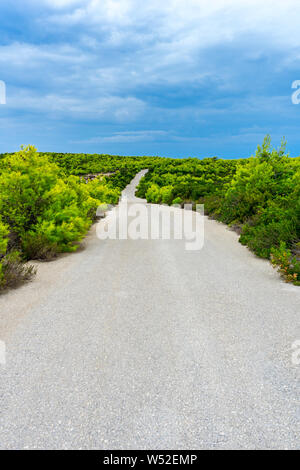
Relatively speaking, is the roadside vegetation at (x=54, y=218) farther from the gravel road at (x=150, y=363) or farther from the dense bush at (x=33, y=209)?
the gravel road at (x=150, y=363)

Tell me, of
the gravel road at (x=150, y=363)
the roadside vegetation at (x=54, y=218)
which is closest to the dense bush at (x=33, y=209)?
the roadside vegetation at (x=54, y=218)

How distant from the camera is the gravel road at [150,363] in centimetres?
276

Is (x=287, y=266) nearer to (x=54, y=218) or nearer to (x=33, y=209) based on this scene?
(x=54, y=218)

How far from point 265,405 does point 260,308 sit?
2603mm

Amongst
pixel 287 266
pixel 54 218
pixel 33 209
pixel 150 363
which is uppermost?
pixel 33 209

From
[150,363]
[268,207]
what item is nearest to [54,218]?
[150,363]

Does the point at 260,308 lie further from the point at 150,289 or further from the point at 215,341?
the point at 150,289

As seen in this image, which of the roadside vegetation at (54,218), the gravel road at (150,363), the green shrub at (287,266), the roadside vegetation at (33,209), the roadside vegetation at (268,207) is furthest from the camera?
the roadside vegetation at (33,209)

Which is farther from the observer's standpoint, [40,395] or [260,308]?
[260,308]

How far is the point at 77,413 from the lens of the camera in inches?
117

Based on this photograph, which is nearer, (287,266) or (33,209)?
(287,266)

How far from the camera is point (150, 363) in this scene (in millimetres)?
3816

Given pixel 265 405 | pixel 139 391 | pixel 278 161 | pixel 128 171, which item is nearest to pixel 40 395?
pixel 139 391

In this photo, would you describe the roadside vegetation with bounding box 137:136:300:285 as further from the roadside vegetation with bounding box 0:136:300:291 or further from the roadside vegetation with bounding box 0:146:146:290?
the roadside vegetation with bounding box 0:146:146:290
